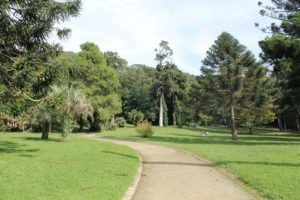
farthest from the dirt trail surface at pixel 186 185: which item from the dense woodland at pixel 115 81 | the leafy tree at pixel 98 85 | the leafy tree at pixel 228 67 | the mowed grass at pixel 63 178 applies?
the leafy tree at pixel 98 85

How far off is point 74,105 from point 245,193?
906 inches

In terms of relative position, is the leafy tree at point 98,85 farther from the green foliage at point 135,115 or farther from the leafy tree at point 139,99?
the leafy tree at point 139,99

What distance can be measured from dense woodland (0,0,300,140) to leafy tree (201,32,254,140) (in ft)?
0.32

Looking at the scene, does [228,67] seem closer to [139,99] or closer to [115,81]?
[115,81]

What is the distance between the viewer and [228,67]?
38594 millimetres

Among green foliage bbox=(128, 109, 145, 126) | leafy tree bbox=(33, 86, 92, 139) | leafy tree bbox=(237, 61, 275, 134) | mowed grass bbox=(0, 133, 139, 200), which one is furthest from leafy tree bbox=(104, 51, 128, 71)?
mowed grass bbox=(0, 133, 139, 200)

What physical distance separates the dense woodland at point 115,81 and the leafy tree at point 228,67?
0.10 meters

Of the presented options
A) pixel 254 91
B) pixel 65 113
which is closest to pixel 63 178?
pixel 65 113

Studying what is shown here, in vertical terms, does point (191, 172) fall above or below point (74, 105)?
below

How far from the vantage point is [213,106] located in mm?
42156

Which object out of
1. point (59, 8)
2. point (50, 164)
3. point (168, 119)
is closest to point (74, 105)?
point (59, 8)

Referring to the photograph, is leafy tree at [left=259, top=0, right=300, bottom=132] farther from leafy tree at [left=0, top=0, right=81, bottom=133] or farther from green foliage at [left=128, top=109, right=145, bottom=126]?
green foliage at [left=128, top=109, right=145, bottom=126]

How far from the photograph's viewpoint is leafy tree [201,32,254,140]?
1521 inches

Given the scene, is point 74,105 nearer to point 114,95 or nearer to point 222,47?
point 222,47
